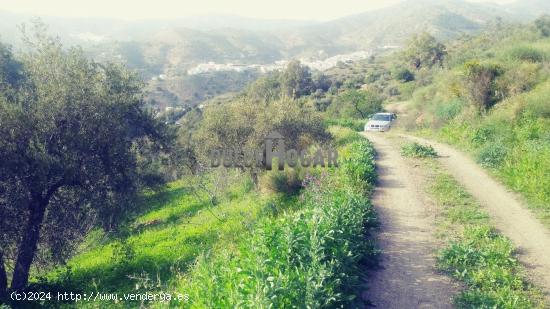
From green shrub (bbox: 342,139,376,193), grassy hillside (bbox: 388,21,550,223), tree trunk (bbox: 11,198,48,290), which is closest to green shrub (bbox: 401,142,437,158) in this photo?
grassy hillside (bbox: 388,21,550,223)

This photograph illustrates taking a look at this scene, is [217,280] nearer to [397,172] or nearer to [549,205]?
[549,205]

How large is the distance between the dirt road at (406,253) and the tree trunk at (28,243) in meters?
6.83

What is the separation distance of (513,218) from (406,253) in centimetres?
294

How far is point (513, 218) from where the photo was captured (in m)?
8.30

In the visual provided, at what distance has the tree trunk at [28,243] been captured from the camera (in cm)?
854

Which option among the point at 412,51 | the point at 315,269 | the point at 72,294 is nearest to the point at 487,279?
the point at 315,269

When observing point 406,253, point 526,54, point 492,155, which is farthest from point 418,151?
point 526,54

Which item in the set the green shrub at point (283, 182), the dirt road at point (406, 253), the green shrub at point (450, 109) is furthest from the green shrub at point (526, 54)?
the green shrub at point (283, 182)

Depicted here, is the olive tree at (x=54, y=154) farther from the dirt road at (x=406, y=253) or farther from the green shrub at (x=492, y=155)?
the green shrub at (x=492, y=155)

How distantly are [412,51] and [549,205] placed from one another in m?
46.9

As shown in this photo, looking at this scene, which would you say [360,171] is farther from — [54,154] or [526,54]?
[526,54]

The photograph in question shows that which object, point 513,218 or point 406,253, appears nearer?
point 406,253

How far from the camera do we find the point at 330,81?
181 ft

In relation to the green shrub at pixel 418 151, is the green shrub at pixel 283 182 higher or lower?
lower
